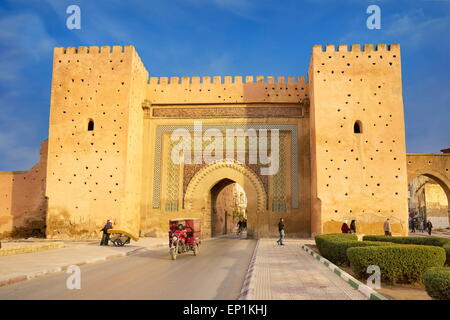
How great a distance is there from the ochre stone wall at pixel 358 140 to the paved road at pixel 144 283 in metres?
8.06

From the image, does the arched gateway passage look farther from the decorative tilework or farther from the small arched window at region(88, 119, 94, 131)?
the small arched window at region(88, 119, 94, 131)

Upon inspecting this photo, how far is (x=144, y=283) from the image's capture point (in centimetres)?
581

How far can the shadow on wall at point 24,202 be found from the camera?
17.6 metres

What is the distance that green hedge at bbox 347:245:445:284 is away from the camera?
20.2 feet

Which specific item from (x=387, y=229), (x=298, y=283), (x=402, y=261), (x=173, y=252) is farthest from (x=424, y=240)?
(x=173, y=252)

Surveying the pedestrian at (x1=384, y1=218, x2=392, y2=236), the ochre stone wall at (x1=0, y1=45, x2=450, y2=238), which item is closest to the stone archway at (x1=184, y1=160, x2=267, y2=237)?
the ochre stone wall at (x1=0, y1=45, x2=450, y2=238)

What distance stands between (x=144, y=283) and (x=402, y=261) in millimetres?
3802

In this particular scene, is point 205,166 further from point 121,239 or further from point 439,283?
point 439,283

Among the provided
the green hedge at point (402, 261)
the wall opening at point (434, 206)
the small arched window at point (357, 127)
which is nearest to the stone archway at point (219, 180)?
the small arched window at point (357, 127)

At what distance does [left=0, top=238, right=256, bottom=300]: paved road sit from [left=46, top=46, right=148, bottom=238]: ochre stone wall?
312 inches

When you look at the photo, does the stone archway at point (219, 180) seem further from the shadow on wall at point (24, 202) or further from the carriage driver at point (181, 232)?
the carriage driver at point (181, 232)
